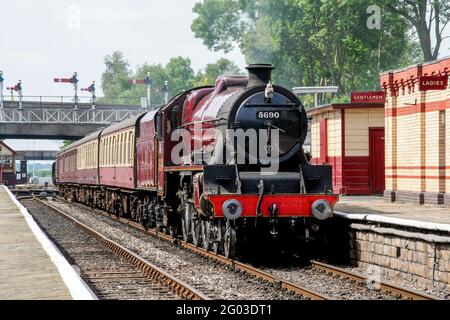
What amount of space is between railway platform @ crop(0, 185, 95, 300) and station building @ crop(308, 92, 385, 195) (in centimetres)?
1417

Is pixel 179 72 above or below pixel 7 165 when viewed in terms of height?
above

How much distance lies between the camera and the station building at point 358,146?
30.8 metres

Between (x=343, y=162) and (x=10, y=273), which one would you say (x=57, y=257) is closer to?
(x=10, y=273)

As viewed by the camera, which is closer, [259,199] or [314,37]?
[259,199]

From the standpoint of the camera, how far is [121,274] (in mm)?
14711

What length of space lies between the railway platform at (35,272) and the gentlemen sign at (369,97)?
517 inches

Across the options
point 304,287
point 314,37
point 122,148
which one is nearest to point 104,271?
point 304,287

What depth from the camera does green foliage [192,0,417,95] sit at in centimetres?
5847

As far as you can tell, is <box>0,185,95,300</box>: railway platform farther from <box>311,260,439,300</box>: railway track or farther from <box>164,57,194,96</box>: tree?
<box>164,57,194,96</box>: tree

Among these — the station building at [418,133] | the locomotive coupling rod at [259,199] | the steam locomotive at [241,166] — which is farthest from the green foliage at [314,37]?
the locomotive coupling rod at [259,199]

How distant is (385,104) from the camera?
93.1 feet

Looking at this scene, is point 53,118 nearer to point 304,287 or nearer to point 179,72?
point 304,287

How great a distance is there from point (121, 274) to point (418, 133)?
1347 centimetres

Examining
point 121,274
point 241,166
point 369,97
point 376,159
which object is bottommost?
point 121,274
